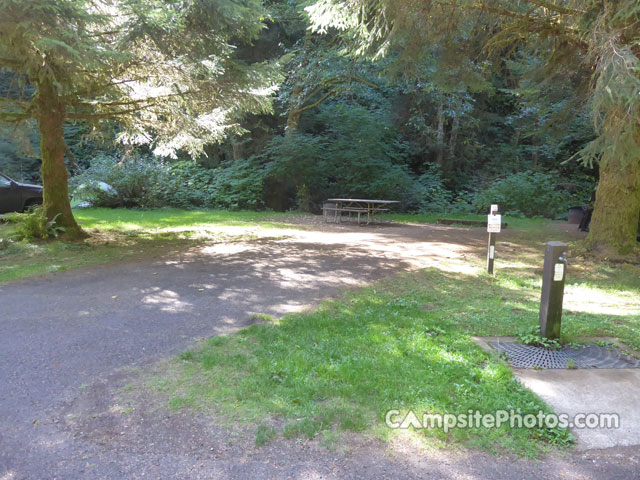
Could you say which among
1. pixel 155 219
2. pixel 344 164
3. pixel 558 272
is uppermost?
pixel 344 164

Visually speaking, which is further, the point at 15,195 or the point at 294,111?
the point at 294,111

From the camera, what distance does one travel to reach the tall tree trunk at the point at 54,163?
393 inches

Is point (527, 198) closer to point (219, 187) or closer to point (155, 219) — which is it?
point (219, 187)

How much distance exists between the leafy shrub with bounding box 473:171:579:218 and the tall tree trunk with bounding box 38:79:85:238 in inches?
630

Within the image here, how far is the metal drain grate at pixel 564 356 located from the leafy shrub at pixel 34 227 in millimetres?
9152

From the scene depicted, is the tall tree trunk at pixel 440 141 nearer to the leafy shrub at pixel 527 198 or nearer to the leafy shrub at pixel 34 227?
the leafy shrub at pixel 527 198

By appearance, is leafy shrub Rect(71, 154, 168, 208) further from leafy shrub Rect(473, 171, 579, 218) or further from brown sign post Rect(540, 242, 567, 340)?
brown sign post Rect(540, 242, 567, 340)

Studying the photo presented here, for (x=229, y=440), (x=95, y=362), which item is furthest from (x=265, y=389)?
(x=95, y=362)

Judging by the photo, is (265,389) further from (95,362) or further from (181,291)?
(181,291)

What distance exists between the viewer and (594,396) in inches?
136

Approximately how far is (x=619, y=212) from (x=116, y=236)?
11.0 m

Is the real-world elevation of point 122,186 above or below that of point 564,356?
above

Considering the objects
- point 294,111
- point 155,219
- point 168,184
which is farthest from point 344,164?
point 155,219

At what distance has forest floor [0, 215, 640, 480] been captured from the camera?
2723 millimetres
